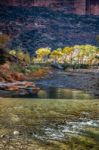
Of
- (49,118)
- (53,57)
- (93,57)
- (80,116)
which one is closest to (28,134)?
(49,118)

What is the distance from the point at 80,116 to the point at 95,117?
752 mm

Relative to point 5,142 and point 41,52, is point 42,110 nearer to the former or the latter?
point 5,142

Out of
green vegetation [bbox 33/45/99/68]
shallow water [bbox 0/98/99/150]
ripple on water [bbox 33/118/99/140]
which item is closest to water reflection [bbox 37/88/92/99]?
shallow water [bbox 0/98/99/150]

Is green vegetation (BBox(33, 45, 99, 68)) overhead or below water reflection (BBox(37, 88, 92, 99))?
below

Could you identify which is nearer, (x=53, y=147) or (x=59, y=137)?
(x=53, y=147)

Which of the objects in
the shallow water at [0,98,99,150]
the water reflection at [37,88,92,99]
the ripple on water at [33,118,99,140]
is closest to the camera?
the shallow water at [0,98,99,150]

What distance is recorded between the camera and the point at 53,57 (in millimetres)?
158500

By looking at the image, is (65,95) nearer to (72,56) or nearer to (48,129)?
(48,129)

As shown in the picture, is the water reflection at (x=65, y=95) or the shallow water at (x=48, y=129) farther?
the water reflection at (x=65, y=95)

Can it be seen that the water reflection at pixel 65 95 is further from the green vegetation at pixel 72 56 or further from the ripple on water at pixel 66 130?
the green vegetation at pixel 72 56

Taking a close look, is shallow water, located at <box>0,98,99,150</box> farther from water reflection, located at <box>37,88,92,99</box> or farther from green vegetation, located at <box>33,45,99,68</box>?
green vegetation, located at <box>33,45,99,68</box>

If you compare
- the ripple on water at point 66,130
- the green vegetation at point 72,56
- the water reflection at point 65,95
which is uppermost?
the ripple on water at point 66,130

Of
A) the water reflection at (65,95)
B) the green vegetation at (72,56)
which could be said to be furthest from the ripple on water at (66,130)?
the green vegetation at (72,56)

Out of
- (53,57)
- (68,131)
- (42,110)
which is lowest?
(53,57)
